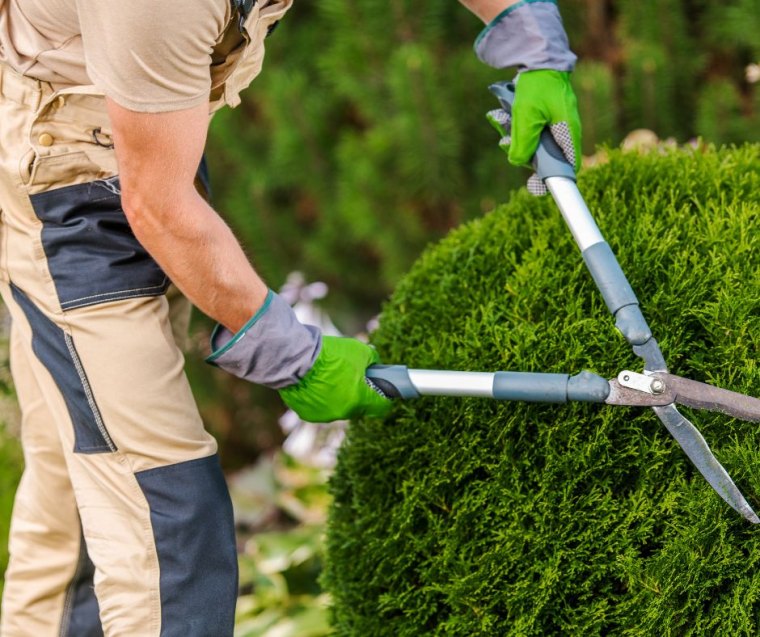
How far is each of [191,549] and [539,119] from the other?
1.14 metres

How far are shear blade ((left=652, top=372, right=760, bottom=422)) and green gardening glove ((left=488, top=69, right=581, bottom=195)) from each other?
22.8 inches

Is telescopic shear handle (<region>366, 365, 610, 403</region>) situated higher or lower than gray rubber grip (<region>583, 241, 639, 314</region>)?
lower

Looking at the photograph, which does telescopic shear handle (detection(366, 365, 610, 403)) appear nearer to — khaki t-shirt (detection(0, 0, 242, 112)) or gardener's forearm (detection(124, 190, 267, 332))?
gardener's forearm (detection(124, 190, 267, 332))

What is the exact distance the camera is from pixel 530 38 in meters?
2.25

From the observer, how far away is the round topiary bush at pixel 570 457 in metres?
1.74

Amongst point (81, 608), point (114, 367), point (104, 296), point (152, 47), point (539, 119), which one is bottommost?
point (81, 608)

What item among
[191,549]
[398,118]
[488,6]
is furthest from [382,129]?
[191,549]

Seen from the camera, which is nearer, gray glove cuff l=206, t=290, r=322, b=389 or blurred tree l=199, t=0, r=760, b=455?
gray glove cuff l=206, t=290, r=322, b=389

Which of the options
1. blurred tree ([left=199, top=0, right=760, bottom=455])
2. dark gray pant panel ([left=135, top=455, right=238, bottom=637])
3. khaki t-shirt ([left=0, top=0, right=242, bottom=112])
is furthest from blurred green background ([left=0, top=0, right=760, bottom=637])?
khaki t-shirt ([left=0, top=0, right=242, bottom=112])

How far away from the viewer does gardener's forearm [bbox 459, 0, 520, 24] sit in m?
2.30

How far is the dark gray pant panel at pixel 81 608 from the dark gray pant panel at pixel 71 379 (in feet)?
1.86

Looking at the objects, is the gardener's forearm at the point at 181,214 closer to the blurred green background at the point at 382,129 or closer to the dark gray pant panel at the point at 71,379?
the dark gray pant panel at the point at 71,379

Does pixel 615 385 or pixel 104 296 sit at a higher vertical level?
pixel 104 296

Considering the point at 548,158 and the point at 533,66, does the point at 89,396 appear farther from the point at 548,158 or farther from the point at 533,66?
the point at 533,66
